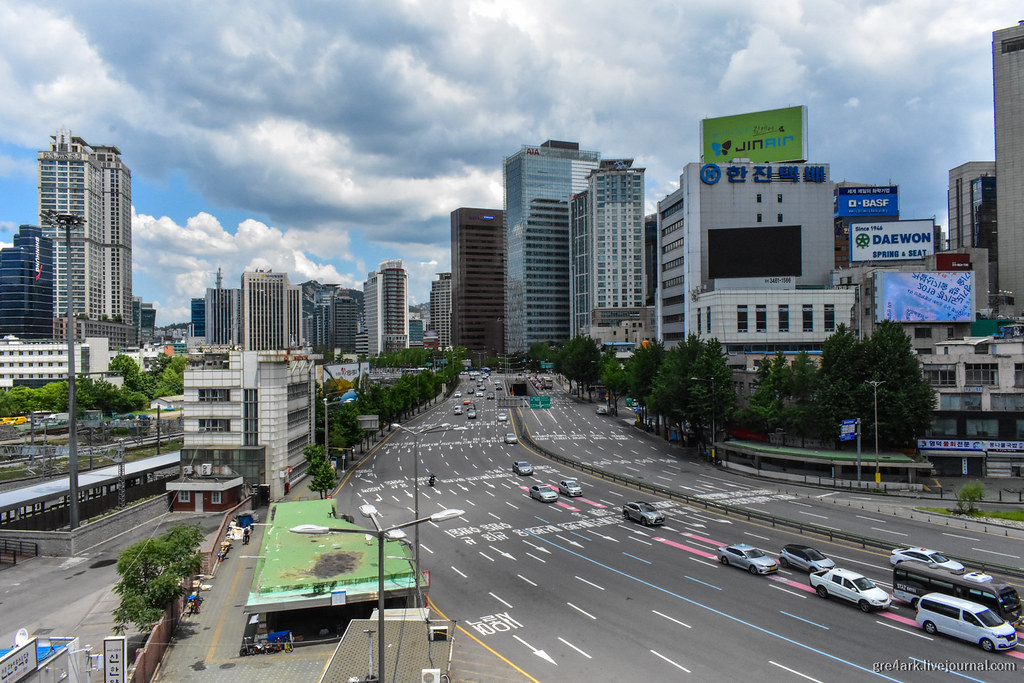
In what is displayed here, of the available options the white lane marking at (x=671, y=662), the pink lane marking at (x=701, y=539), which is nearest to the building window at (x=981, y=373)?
the pink lane marking at (x=701, y=539)

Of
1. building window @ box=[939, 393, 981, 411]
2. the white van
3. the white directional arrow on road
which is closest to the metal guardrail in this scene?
the white van

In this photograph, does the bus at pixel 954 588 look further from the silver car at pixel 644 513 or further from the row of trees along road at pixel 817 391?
the row of trees along road at pixel 817 391

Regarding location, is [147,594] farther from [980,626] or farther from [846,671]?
[980,626]

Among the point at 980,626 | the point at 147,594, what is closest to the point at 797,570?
the point at 980,626

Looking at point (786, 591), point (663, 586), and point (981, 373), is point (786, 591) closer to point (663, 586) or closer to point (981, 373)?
point (663, 586)

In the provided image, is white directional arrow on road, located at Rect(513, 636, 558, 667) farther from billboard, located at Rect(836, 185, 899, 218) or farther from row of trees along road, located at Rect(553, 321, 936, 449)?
billboard, located at Rect(836, 185, 899, 218)

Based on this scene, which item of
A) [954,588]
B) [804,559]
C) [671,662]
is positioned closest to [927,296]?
[804,559]
